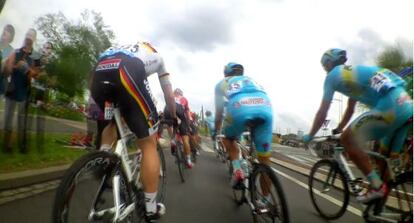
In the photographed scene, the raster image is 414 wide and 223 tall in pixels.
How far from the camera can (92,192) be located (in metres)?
2.74

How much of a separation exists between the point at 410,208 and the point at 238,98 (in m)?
2.01

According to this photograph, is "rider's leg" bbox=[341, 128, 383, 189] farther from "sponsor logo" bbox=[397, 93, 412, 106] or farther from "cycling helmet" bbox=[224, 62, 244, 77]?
"cycling helmet" bbox=[224, 62, 244, 77]

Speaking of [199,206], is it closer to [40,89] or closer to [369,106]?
[369,106]

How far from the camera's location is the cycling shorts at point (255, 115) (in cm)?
431

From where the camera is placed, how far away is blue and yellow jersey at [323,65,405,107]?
3.72 m

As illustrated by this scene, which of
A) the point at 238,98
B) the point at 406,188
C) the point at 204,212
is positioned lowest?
the point at 204,212

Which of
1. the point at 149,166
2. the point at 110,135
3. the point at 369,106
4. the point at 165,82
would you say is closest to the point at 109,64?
the point at 165,82

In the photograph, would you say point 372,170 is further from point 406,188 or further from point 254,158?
point 254,158

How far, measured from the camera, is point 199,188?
6.40 meters

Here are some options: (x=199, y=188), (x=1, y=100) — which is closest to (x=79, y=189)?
(x=199, y=188)

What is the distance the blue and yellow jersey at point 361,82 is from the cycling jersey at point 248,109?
0.68m

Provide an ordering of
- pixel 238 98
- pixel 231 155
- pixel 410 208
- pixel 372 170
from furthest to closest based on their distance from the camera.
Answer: pixel 231 155, pixel 238 98, pixel 372 170, pixel 410 208

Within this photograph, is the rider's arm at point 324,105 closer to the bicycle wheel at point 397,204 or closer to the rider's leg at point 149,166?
the bicycle wheel at point 397,204

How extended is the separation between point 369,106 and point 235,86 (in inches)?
57.6
